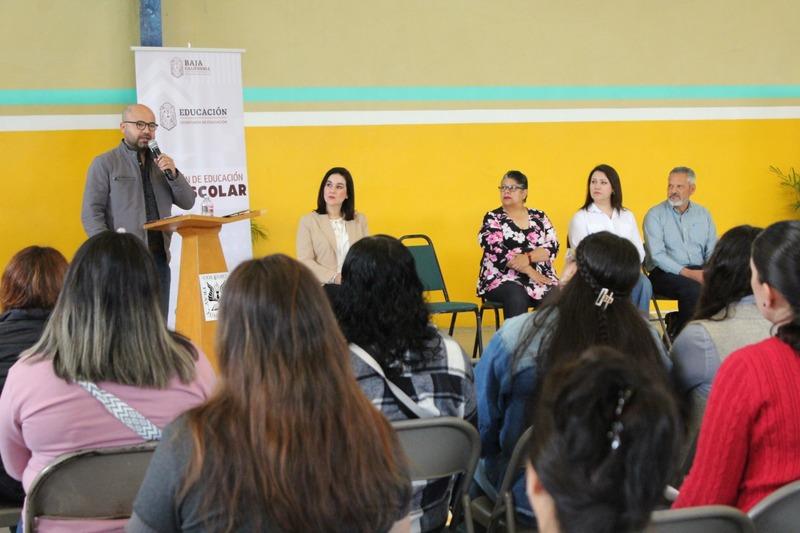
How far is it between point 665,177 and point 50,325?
603cm

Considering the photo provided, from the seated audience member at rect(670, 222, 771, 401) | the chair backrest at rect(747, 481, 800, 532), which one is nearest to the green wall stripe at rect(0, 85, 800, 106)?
the seated audience member at rect(670, 222, 771, 401)

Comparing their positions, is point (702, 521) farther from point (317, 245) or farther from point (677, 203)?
point (677, 203)

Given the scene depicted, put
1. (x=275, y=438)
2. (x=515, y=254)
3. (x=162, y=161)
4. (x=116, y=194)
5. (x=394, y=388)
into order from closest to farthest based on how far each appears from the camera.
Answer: (x=275, y=438) < (x=394, y=388) < (x=162, y=161) < (x=116, y=194) < (x=515, y=254)

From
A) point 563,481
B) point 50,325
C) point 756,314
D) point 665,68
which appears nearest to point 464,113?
point 665,68

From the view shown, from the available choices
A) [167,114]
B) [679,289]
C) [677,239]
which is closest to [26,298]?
[167,114]

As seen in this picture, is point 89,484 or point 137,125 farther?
point 137,125

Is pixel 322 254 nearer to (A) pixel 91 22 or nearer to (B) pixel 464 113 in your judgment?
(B) pixel 464 113

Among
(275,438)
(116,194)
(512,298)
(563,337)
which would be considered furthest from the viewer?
(512,298)

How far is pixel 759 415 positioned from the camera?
1583 millimetres

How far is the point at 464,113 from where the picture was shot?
6730mm

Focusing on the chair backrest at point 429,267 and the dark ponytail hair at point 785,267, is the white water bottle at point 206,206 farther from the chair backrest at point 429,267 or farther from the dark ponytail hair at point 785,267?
the dark ponytail hair at point 785,267

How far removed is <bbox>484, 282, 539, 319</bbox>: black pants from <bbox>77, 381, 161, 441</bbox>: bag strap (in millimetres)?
3760

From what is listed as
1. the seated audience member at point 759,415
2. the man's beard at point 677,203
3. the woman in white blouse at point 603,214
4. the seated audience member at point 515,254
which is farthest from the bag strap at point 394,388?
the man's beard at point 677,203

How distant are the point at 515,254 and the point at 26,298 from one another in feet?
11.8
